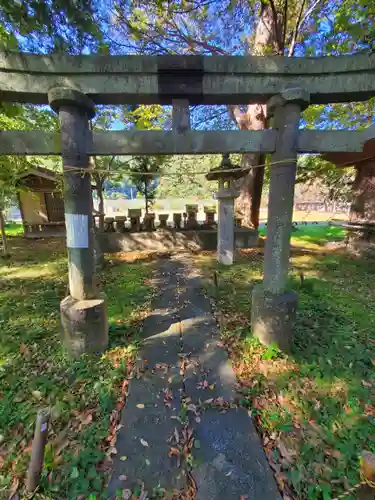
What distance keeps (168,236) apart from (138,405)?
782 centimetres

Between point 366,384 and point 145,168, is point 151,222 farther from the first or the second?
point 366,384

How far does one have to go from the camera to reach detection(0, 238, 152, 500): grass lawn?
201 cm

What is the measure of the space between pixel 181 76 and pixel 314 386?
4.12m

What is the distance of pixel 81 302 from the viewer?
3.29m

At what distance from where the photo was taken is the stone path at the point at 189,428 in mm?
1937

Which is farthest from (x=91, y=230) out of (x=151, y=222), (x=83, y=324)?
(x=151, y=222)

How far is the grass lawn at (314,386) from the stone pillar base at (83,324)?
1.93 metres

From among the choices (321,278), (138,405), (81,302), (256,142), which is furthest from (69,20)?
(321,278)

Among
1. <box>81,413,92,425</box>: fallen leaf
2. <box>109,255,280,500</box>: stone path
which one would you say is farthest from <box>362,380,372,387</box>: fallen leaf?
<box>81,413,92,425</box>: fallen leaf

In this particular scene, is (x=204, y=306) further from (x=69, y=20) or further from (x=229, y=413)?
(x=69, y=20)

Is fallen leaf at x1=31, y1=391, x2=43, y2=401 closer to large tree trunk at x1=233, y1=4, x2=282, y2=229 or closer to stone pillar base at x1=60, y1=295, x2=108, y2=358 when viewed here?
stone pillar base at x1=60, y1=295, x2=108, y2=358

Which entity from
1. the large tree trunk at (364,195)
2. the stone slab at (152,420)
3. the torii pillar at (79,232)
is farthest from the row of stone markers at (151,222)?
the torii pillar at (79,232)

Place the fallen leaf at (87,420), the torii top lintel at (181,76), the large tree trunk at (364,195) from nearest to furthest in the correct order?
the fallen leaf at (87,420), the torii top lintel at (181,76), the large tree trunk at (364,195)

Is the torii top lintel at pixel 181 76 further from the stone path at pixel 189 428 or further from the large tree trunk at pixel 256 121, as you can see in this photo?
the large tree trunk at pixel 256 121
